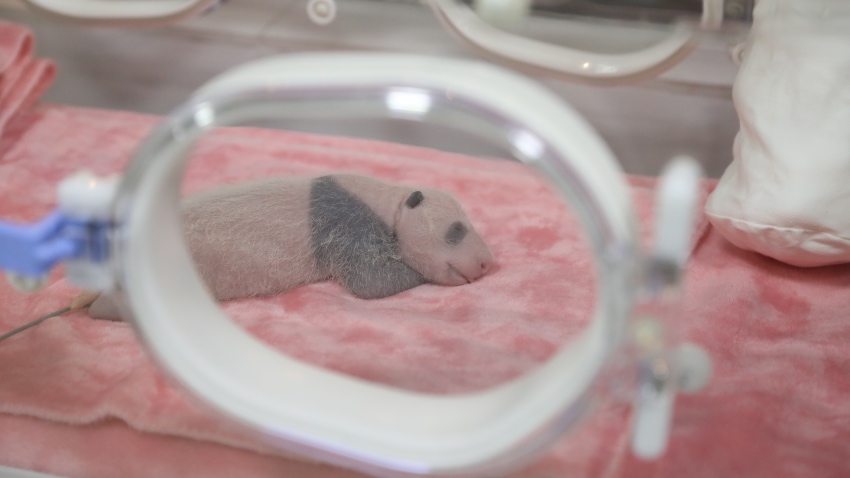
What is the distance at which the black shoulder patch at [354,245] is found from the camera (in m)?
1.13

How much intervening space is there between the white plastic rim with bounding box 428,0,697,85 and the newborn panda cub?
246mm

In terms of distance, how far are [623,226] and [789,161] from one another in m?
0.59

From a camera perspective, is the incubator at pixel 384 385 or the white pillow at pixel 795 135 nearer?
the incubator at pixel 384 385

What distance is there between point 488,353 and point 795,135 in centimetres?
51

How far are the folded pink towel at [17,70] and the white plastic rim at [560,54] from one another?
81cm

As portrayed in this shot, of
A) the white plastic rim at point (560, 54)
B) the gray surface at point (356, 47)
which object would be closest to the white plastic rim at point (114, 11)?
the gray surface at point (356, 47)

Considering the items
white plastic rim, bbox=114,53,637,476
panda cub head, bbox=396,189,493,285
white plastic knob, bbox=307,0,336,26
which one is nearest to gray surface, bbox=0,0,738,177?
white plastic knob, bbox=307,0,336,26

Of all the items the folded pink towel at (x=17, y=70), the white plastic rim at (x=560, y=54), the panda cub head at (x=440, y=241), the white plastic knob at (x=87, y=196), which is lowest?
the panda cub head at (x=440, y=241)

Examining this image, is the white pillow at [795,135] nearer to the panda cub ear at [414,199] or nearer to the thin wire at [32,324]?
the panda cub ear at [414,199]

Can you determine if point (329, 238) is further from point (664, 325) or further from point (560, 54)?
point (664, 325)

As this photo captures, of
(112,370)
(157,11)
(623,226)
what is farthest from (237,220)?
(623,226)

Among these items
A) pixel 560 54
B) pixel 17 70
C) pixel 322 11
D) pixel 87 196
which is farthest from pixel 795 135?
pixel 17 70

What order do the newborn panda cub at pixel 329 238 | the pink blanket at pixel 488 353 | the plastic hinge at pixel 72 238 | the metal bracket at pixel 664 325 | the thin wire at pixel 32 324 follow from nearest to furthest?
the metal bracket at pixel 664 325 → the plastic hinge at pixel 72 238 → the pink blanket at pixel 488 353 → the thin wire at pixel 32 324 → the newborn panda cub at pixel 329 238

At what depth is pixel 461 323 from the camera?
3.35ft
